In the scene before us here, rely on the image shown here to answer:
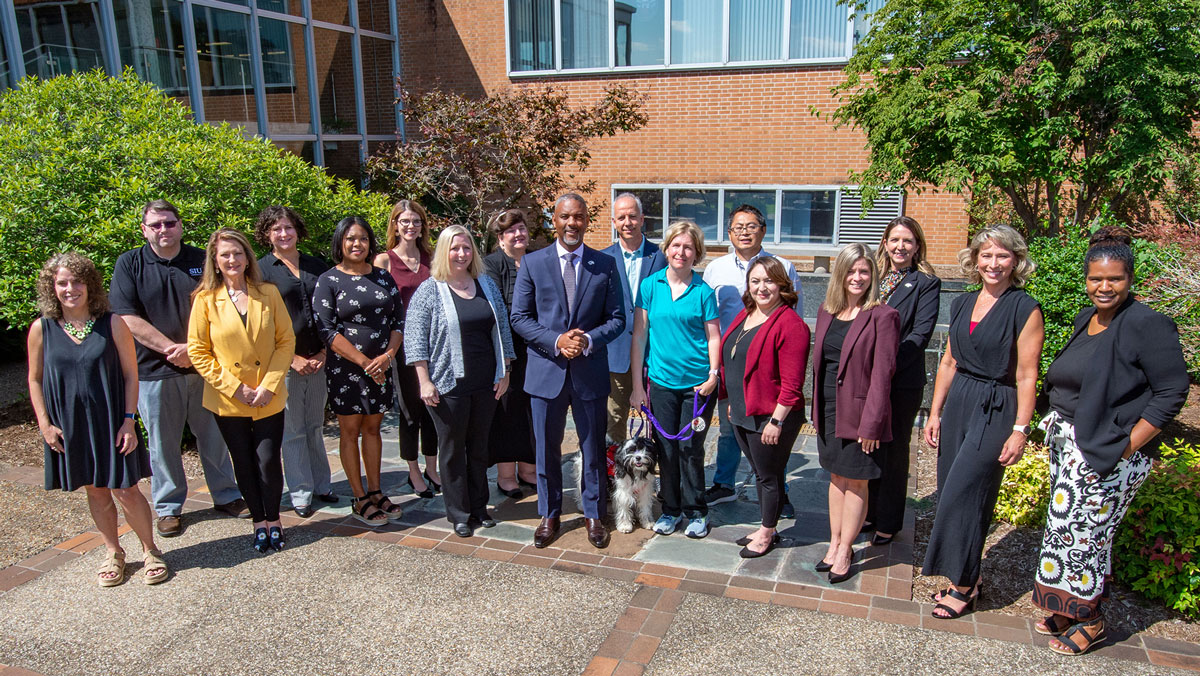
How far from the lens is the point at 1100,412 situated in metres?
3.45

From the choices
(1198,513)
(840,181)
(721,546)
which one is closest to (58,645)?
(721,546)

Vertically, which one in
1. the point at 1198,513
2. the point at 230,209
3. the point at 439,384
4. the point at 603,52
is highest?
the point at 603,52

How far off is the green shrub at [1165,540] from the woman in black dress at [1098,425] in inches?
17.7

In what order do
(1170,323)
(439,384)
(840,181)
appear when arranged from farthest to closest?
(840,181), (439,384), (1170,323)

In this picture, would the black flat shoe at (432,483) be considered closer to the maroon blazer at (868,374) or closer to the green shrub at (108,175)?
the green shrub at (108,175)

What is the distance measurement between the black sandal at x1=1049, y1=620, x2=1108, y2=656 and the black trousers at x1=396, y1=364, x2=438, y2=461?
12.3 ft

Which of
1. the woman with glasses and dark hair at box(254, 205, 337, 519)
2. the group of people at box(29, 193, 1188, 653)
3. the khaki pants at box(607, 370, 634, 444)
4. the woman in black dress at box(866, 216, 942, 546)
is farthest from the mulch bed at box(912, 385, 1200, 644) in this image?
the woman with glasses and dark hair at box(254, 205, 337, 519)

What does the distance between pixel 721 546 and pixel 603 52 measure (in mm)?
12020

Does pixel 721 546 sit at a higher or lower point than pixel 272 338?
lower

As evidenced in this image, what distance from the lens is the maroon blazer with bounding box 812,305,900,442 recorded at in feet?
13.1

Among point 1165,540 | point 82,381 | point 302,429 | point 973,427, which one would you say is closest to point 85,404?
point 82,381

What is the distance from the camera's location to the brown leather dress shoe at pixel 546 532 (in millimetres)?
4801

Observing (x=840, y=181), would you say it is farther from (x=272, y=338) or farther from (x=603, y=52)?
(x=272, y=338)

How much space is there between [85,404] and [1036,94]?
9056mm
